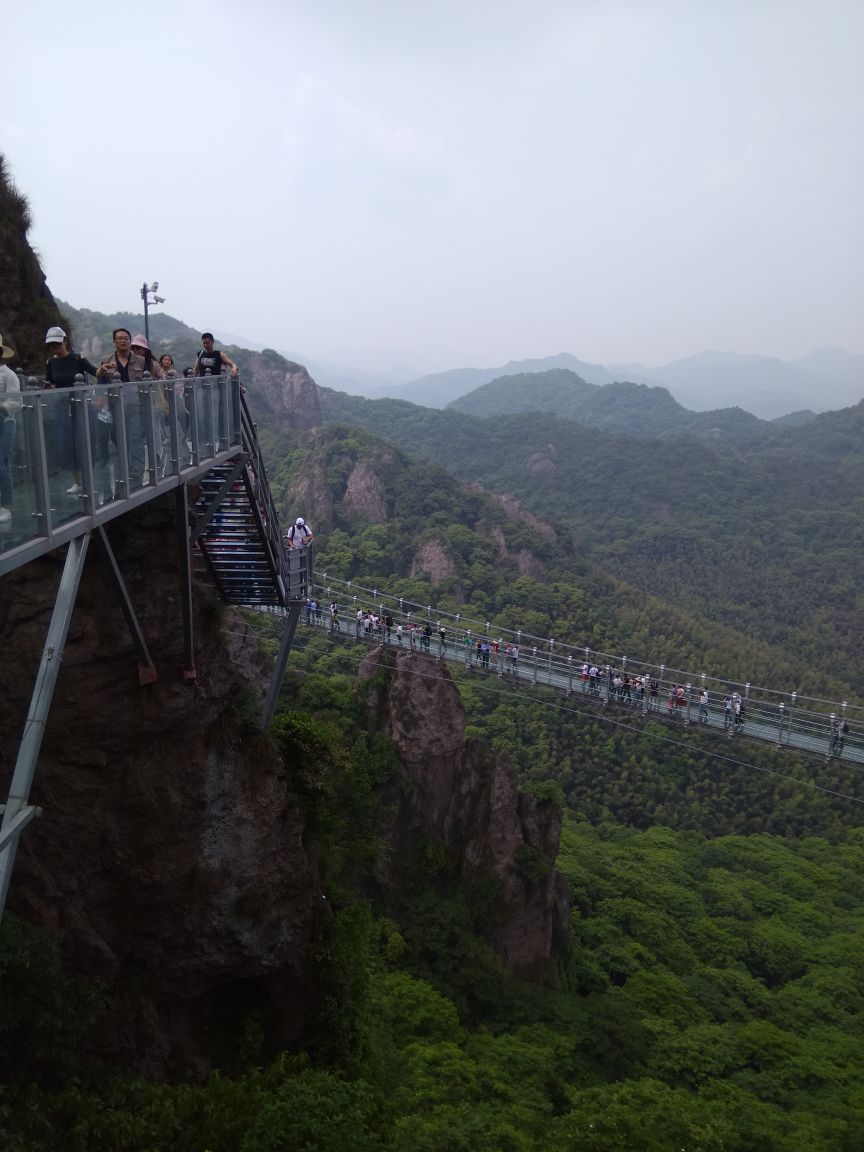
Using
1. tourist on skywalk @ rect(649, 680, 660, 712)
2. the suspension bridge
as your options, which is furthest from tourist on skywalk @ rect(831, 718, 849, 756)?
tourist on skywalk @ rect(649, 680, 660, 712)

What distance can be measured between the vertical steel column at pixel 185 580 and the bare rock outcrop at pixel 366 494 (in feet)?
166

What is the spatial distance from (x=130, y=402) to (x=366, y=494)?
54.7m

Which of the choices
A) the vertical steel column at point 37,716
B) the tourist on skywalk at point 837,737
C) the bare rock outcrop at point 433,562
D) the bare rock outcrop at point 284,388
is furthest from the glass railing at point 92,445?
the bare rock outcrop at point 284,388

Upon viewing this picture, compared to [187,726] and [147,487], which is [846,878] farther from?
[147,487]

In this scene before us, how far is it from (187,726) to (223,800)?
92 centimetres

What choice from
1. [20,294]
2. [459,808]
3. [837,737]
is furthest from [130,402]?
[459,808]

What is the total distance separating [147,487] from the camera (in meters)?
5.77

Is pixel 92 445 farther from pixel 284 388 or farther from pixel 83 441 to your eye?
pixel 284 388

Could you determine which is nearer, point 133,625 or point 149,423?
point 149,423

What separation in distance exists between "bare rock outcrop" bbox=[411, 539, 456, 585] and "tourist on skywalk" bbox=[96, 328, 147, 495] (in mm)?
43629

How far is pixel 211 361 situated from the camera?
324 inches

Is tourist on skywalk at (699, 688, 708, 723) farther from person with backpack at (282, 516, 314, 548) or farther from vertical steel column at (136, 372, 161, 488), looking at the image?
vertical steel column at (136, 372, 161, 488)

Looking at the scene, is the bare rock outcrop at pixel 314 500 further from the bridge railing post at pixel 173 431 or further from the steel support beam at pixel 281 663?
the bridge railing post at pixel 173 431

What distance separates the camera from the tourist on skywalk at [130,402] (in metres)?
5.42
